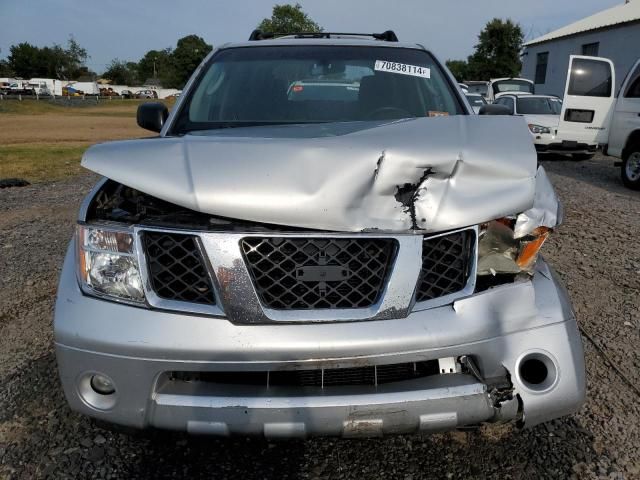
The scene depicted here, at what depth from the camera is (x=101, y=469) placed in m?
→ 2.11

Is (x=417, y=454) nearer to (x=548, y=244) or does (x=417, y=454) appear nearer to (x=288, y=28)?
(x=548, y=244)

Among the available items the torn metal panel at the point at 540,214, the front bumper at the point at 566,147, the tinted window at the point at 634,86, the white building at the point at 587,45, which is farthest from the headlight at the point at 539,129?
the white building at the point at 587,45

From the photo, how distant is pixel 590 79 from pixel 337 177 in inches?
422

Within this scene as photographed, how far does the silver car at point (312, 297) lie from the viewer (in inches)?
67.8

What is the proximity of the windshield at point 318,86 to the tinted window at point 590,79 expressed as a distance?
28.3ft

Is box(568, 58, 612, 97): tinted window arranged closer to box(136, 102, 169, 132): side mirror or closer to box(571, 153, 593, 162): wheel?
box(571, 153, 593, 162): wheel

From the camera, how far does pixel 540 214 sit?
2.12 meters

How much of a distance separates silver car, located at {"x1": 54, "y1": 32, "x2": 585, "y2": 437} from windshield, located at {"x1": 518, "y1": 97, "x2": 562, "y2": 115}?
11512 millimetres

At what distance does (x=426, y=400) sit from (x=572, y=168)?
10308 millimetres

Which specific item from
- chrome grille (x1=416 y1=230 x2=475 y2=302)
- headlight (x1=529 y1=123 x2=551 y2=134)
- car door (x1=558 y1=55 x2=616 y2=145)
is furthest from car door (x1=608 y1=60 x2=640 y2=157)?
chrome grille (x1=416 y1=230 x2=475 y2=302)

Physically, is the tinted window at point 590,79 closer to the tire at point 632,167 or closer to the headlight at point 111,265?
the tire at point 632,167

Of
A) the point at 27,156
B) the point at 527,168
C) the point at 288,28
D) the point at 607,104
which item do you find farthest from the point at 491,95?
the point at 288,28

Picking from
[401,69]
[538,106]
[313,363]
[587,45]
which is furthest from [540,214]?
[587,45]

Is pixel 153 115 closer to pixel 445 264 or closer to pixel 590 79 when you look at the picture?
pixel 445 264
